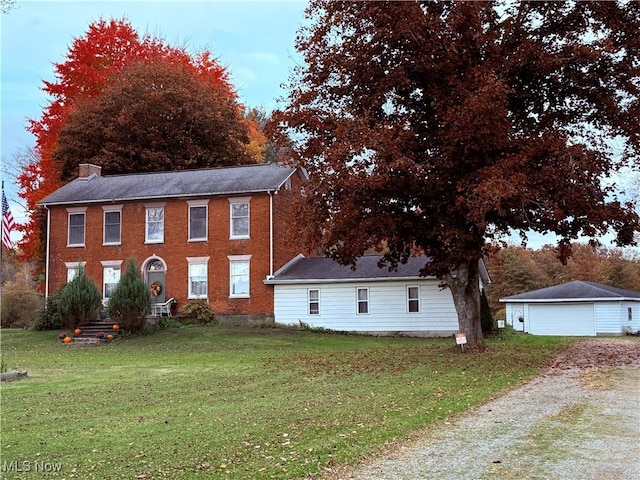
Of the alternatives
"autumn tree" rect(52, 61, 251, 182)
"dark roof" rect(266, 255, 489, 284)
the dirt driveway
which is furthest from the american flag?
"autumn tree" rect(52, 61, 251, 182)

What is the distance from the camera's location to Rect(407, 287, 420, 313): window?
2792 cm

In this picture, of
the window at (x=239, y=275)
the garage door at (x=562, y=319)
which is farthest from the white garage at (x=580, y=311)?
the window at (x=239, y=275)

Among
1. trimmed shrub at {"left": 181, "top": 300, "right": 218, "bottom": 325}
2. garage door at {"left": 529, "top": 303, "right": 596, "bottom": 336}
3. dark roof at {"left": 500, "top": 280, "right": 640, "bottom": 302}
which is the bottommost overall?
garage door at {"left": 529, "top": 303, "right": 596, "bottom": 336}

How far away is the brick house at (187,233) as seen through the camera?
29.7 m

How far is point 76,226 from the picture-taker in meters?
32.7

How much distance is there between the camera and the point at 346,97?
1853 cm

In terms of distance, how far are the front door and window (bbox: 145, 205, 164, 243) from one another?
114 cm

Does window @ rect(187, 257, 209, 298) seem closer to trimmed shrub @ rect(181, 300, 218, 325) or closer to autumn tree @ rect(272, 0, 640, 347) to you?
trimmed shrub @ rect(181, 300, 218, 325)

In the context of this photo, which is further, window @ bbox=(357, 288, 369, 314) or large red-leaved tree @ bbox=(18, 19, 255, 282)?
large red-leaved tree @ bbox=(18, 19, 255, 282)

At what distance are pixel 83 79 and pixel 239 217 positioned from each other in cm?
2258

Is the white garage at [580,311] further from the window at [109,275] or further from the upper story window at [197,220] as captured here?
the window at [109,275]

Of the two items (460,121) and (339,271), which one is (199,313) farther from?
(460,121)

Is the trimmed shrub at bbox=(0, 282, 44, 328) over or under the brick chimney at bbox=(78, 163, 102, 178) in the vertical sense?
under

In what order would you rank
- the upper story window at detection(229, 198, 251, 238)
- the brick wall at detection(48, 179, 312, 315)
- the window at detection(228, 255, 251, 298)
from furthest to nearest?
the upper story window at detection(229, 198, 251, 238)
the window at detection(228, 255, 251, 298)
the brick wall at detection(48, 179, 312, 315)
